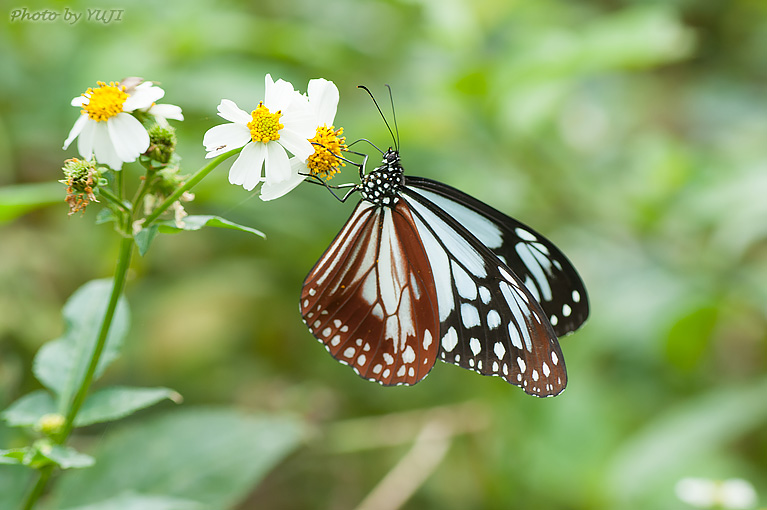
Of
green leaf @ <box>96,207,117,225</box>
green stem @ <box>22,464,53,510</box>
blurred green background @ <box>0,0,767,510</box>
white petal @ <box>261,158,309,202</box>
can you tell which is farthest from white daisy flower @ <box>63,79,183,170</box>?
blurred green background @ <box>0,0,767,510</box>

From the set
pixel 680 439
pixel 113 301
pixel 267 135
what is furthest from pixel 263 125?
pixel 680 439

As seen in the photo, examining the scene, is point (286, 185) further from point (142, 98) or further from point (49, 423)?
point (49, 423)

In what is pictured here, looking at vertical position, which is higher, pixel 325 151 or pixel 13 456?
pixel 325 151

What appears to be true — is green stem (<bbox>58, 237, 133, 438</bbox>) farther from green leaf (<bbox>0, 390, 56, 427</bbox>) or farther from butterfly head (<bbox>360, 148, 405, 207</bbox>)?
butterfly head (<bbox>360, 148, 405, 207</bbox>)

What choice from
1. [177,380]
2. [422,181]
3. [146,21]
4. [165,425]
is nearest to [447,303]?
[422,181]

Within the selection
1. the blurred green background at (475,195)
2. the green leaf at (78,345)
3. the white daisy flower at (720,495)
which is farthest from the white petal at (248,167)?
the white daisy flower at (720,495)

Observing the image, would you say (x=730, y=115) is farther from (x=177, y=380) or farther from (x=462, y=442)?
(x=177, y=380)
